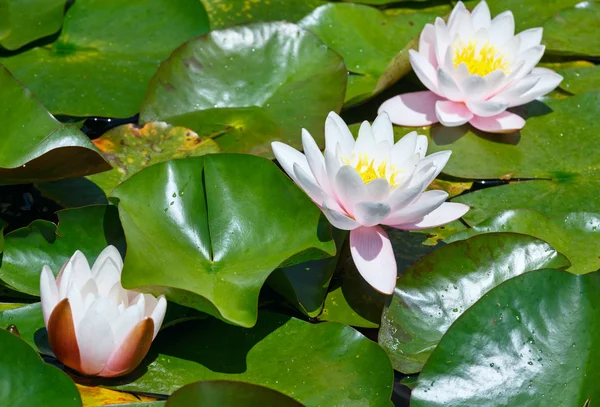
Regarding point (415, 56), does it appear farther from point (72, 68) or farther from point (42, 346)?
point (42, 346)

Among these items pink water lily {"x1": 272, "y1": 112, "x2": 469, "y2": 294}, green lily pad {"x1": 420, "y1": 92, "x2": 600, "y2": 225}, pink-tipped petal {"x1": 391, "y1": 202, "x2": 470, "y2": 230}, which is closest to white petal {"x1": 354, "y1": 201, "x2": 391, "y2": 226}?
pink water lily {"x1": 272, "y1": 112, "x2": 469, "y2": 294}

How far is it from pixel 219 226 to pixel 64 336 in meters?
0.44

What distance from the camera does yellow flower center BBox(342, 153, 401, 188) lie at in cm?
181

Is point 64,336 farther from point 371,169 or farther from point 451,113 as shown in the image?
point 451,113

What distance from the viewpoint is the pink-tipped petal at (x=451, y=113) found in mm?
2326

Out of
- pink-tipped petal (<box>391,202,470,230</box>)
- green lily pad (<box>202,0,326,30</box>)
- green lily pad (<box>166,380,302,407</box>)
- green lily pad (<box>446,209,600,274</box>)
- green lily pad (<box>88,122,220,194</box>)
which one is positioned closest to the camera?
green lily pad (<box>166,380,302,407</box>)

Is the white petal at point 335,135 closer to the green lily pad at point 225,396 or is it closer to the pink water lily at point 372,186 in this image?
the pink water lily at point 372,186

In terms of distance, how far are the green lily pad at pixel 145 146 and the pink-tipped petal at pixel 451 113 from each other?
2.52 ft

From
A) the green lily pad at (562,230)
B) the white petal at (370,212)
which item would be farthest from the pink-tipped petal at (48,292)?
the green lily pad at (562,230)

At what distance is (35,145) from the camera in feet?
5.81

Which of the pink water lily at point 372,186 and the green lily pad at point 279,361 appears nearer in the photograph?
the green lily pad at point 279,361

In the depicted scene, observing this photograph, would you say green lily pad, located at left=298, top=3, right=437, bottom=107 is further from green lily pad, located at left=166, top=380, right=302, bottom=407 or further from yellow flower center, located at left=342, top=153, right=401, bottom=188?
green lily pad, located at left=166, top=380, right=302, bottom=407

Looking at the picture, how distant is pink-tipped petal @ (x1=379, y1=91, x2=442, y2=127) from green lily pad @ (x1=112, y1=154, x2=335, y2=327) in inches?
32.1

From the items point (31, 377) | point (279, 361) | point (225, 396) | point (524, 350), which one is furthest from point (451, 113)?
point (31, 377)
